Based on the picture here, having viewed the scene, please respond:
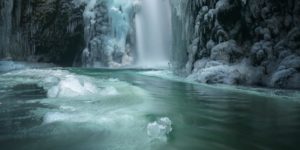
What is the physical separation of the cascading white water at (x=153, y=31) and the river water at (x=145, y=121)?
102 ft

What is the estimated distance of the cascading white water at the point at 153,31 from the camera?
43031 millimetres

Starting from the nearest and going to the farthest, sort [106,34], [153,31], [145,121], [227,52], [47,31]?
[145,121], [227,52], [106,34], [47,31], [153,31]

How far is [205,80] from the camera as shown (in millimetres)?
17172

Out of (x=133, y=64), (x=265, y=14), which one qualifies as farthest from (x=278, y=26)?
(x=133, y=64)

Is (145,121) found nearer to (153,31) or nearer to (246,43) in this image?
(246,43)

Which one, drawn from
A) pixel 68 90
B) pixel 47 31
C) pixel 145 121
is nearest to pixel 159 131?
pixel 145 121

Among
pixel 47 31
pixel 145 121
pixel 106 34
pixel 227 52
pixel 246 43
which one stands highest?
pixel 47 31

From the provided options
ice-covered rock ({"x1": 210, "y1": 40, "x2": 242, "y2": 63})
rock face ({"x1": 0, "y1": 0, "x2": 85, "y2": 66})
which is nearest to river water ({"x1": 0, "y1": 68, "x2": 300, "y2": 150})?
ice-covered rock ({"x1": 210, "y1": 40, "x2": 242, "y2": 63})

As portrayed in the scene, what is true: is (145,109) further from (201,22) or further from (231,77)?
(201,22)

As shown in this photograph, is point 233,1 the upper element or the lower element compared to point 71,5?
A: lower

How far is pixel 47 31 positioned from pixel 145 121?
39.0m

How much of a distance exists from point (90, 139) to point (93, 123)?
1252 mm

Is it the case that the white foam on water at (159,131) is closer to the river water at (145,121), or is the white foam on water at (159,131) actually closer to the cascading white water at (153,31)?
the river water at (145,121)

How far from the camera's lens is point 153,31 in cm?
4394
